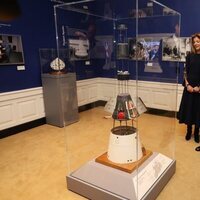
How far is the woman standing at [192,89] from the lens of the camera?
2701 millimetres

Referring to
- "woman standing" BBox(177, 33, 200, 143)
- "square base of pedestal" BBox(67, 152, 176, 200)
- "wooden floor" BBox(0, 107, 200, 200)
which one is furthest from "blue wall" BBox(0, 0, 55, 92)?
"woman standing" BBox(177, 33, 200, 143)

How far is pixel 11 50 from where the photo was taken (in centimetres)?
333

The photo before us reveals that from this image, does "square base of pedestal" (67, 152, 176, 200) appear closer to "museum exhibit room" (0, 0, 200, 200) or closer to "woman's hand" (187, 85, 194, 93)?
"museum exhibit room" (0, 0, 200, 200)

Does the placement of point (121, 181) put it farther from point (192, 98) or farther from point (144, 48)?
point (192, 98)

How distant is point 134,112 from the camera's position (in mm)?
2014

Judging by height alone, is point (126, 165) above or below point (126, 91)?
below

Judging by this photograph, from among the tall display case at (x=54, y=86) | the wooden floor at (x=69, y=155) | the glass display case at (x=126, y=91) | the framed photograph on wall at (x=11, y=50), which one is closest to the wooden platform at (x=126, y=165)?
the glass display case at (x=126, y=91)

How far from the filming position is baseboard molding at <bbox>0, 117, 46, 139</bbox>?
340cm

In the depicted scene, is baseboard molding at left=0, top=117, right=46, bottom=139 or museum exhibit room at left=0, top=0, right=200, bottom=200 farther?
baseboard molding at left=0, top=117, right=46, bottom=139

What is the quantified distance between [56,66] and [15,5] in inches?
94.3

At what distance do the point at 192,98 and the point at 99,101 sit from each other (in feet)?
4.07

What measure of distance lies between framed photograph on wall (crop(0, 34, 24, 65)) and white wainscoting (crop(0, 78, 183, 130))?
0.50m

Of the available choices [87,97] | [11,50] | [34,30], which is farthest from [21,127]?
[34,30]

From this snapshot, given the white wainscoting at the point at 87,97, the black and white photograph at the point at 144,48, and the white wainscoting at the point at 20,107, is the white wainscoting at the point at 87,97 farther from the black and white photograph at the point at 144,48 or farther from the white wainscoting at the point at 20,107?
the black and white photograph at the point at 144,48
